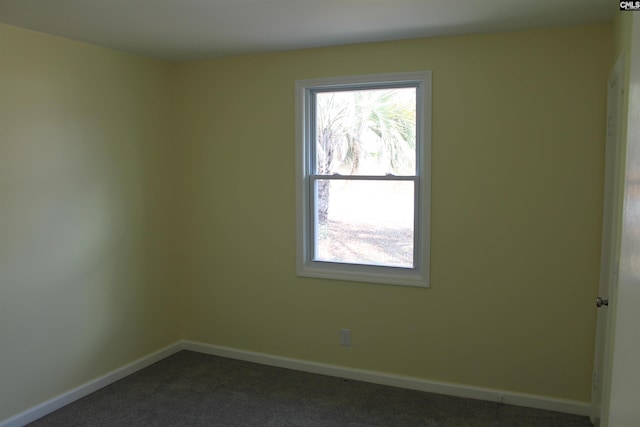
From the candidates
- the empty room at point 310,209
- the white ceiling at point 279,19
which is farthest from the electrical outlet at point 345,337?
the white ceiling at point 279,19

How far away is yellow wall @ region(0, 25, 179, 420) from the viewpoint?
3088mm

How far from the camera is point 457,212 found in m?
3.45

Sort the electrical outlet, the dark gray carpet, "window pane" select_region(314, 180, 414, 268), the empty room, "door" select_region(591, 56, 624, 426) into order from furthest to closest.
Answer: the electrical outlet < "window pane" select_region(314, 180, 414, 268) < the dark gray carpet < the empty room < "door" select_region(591, 56, 624, 426)

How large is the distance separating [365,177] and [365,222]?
33 centimetres

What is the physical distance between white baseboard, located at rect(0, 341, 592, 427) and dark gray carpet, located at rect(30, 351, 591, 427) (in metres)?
0.05

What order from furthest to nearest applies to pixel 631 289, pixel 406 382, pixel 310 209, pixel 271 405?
1. pixel 310 209
2. pixel 406 382
3. pixel 271 405
4. pixel 631 289

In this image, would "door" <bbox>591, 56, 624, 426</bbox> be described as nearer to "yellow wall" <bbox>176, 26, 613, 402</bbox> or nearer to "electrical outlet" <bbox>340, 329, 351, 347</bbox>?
"yellow wall" <bbox>176, 26, 613, 402</bbox>

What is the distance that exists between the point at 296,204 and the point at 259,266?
60 centimetres

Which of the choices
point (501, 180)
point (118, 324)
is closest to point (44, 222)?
point (118, 324)

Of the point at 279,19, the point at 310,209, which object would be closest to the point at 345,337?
the point at 310,209

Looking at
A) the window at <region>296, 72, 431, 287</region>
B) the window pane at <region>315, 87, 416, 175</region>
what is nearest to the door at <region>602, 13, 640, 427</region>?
the window at <region>296, 72, 431, 287</region>

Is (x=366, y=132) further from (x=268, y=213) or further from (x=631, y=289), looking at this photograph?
(x=631, y=289)

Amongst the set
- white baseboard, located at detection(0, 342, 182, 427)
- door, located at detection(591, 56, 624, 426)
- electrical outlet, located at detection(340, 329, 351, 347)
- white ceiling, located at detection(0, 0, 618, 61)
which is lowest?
white baseboard, located at detection(0, 342, 182, 427)

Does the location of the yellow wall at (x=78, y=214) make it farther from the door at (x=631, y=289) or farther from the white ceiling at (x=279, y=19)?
the door at (x=631, y=289)
